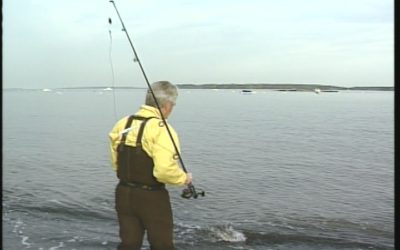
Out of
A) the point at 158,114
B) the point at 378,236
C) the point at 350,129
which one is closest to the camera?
the point at 158,114

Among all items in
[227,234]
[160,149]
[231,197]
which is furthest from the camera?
[231,197]

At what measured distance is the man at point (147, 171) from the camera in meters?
4.03

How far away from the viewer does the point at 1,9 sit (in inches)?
97.9

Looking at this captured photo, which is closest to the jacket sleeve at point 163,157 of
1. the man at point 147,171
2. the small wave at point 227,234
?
the man at point 147,171

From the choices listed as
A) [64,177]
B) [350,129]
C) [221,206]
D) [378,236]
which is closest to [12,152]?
[64,177]

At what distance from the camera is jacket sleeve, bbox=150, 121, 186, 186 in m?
3.99

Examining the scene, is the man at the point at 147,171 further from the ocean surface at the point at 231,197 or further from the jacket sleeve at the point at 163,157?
the ocean surface at the point at 231,197

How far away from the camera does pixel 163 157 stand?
13.1 ft

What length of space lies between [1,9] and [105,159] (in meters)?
14.6

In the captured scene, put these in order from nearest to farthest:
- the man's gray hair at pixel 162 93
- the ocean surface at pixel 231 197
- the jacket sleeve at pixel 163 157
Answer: the jacket sleeve at pixel 163 157
the man's gray hair at pixel 162 93
the ocean surface at pixel 231 197

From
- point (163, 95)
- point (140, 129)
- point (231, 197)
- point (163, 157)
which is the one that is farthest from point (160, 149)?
point (231, 197)

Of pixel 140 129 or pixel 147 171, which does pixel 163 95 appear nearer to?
Answer: pixel 140 129

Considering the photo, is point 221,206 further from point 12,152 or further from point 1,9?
point 12,152

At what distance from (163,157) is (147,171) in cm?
21
